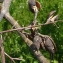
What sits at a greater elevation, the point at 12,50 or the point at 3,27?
the point at 3,27

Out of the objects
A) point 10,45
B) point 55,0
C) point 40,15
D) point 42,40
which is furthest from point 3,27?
point 42,40

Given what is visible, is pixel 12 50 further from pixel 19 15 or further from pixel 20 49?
pixel 19 15

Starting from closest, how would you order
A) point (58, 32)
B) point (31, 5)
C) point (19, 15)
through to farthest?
point (31, 5), point (58, 32), point (19, 15)

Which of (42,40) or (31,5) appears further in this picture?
(42,40)

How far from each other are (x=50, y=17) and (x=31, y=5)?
155 mm

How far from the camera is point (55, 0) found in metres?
2.60

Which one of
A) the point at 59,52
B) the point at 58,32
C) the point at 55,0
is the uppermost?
the point at 55,0

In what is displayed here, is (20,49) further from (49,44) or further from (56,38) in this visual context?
(49,44)

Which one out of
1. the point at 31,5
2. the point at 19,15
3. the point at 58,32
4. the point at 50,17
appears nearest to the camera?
the point at 31,5

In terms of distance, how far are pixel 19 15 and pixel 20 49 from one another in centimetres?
31

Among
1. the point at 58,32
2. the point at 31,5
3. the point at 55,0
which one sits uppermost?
the point at 31,5

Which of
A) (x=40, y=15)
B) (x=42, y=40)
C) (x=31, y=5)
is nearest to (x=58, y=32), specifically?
(x=40, y=15)

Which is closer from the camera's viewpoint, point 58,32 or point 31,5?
point 31,5

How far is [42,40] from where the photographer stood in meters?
1.17
